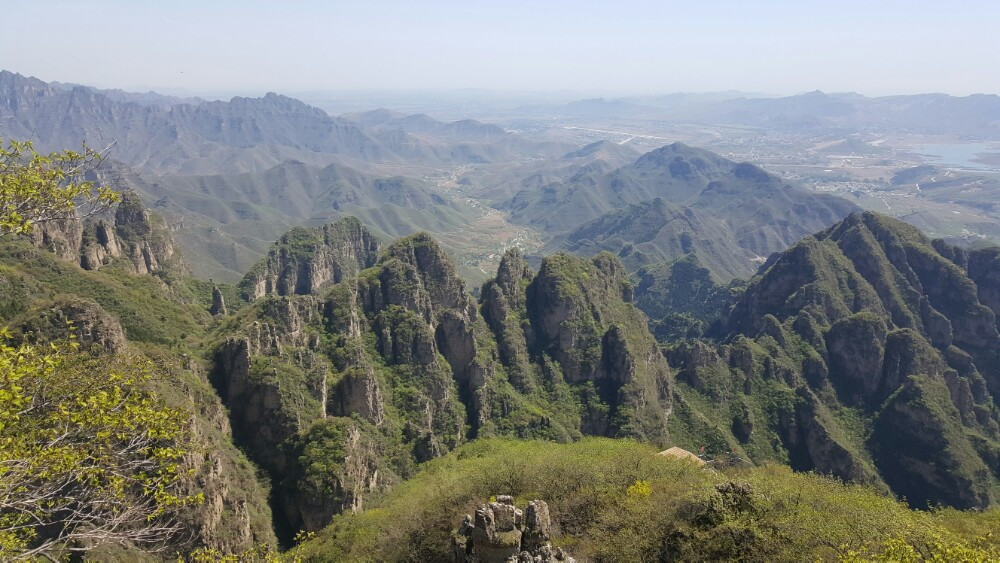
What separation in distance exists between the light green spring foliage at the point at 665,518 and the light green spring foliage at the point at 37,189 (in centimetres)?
1771

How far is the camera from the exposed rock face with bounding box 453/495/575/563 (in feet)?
98.5

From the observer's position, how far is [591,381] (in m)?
94.1

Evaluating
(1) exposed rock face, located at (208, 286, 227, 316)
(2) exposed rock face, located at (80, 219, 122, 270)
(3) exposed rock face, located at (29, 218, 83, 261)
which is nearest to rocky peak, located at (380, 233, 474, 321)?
(1) exposed rock face, located at (208, 286, 227, 316)

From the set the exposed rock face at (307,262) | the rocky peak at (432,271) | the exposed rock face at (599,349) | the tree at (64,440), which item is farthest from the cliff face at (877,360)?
the exposed rock face at (307,262)

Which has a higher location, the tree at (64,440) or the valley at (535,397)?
the tree at (64,440)

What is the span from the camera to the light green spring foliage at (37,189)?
1700 cm

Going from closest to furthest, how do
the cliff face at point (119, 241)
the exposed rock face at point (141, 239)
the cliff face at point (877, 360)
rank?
the cliff face at point (119, 241) < the cliff face at point (877, 360) < the exposed rock face at point (141, 239)

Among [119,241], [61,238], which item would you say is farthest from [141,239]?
[61,238]

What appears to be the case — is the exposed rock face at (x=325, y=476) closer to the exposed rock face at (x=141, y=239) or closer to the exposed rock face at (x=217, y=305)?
the exposed rock face at (x=217, y=305)

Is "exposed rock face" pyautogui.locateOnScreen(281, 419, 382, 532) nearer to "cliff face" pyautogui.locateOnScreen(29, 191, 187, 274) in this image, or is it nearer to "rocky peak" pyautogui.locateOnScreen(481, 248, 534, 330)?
"rocky peak" pyautogui.locateOnScreen(481, 248, 534, 330)

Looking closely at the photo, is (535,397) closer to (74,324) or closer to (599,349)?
(599,349)

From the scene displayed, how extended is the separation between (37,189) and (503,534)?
2577 centimetres

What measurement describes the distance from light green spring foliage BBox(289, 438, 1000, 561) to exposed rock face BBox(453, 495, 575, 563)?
195 cm

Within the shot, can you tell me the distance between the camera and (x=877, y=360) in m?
105
